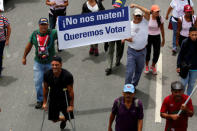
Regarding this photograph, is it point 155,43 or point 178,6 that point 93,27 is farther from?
point 178,6

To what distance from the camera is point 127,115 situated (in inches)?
222

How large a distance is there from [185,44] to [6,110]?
4.12 m

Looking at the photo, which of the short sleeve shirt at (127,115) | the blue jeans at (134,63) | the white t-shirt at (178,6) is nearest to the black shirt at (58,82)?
the short sleeve shirt at (127,115)

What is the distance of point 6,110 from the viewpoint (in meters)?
8.07

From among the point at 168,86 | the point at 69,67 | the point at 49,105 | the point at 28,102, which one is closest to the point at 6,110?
the point at 28,102

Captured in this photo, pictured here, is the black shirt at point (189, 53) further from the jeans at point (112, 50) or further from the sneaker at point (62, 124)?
the sneaker at point (62, 124)

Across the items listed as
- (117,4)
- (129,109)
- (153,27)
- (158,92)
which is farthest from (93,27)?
(129,109)

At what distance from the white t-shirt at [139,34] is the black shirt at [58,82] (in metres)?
1.96

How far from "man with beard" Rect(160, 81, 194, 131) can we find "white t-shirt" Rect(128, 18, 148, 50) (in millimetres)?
2236

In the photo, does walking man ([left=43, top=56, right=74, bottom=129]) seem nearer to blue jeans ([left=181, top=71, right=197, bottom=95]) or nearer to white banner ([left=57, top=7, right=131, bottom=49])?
white banner ([left=57, top=7, right=131, bottom=49])

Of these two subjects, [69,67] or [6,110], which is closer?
[6,110]

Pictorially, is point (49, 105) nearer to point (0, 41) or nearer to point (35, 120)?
point (35, 120)

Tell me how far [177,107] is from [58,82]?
2129 millimetres

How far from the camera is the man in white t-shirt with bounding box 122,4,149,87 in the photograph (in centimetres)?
770
